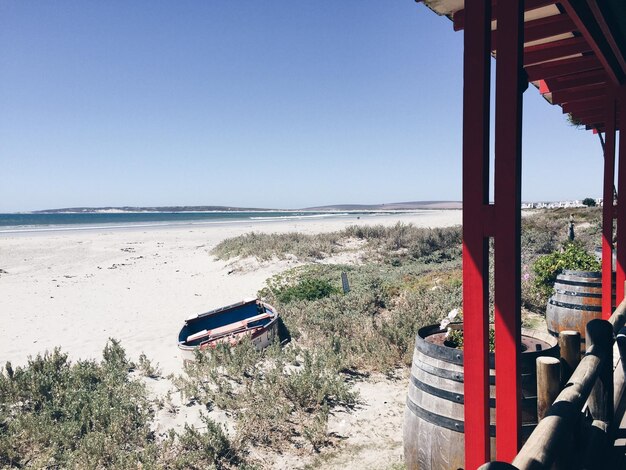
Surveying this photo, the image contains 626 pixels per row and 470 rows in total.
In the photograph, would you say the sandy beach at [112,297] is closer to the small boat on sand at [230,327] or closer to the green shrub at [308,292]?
the small boat on sand at [230,327]

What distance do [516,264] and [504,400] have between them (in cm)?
69

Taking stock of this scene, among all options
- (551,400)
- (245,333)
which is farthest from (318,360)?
(551,400)

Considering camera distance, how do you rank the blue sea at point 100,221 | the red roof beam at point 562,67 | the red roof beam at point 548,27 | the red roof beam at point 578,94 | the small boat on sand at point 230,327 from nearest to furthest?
the red roof beam at point 548,27
the red roof beam at point 562,67
the red roof beam at point 578,94
the small boat on sand at point 230,327
the blue sea at point 100,221

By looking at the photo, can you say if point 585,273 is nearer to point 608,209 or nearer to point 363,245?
point 608,209

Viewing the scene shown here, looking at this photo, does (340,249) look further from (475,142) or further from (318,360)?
(475,142)

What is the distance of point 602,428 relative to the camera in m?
2.73

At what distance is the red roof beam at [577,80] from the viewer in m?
4.39

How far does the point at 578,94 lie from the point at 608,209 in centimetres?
148

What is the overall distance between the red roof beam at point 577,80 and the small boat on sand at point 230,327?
18.6ft

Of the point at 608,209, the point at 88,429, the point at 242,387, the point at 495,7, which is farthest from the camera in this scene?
the point at 242,387

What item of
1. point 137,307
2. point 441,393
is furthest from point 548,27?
point 137,307

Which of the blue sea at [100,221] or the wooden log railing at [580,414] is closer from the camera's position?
the wooden log railing at [580,414]

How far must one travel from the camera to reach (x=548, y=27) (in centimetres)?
286

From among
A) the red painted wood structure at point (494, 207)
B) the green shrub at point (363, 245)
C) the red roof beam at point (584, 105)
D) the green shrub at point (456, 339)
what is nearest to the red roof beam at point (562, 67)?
the red painted wood structure at point (494, 207)
